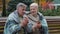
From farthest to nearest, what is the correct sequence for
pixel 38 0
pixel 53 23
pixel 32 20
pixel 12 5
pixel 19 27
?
pixel 38 0 → pixel 12 5 → pixel 53 23 → pixel 32 20 → pixel 19 27

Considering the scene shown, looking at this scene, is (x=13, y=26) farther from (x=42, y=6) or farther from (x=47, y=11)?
(x=42, y=6)

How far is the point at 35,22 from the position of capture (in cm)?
421

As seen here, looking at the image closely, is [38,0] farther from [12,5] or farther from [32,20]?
[32,20]

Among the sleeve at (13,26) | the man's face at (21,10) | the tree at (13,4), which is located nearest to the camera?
the sleeve at (13,26)

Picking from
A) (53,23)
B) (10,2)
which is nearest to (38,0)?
(10,2)

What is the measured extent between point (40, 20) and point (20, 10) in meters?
0.46

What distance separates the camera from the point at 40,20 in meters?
4.30

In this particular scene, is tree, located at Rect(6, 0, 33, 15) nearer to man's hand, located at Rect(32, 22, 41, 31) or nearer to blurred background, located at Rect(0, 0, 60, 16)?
blurred background, located at Rect(0, 0, 60, 16)

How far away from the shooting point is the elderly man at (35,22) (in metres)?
4.06

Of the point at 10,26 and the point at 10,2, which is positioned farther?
the point at 10,2

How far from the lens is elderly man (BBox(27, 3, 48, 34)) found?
4062mm

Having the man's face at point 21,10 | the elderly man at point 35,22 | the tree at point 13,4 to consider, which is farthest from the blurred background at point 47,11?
the man's face at point 21,10

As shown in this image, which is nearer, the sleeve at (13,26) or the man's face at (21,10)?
the sleeve at (13,26)

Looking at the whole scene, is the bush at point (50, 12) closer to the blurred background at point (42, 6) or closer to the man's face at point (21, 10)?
the blurred background at point (42, 6)
